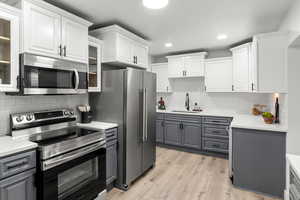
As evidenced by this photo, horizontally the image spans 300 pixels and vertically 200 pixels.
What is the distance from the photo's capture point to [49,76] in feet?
6.23

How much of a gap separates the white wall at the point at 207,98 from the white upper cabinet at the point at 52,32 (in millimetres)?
2974

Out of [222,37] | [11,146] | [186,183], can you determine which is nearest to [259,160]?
[186,183]

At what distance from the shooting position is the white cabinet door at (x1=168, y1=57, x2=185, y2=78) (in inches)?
167

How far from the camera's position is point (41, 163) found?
1.51 meters

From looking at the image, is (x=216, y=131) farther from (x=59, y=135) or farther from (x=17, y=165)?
(x=17, y=165)

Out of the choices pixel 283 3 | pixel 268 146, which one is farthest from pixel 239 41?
pixel 268 146

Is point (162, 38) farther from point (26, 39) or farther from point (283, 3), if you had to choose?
point (26, 39)

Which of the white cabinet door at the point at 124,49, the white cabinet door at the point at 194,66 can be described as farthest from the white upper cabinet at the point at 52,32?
the white cabinet door at the point at 194,66

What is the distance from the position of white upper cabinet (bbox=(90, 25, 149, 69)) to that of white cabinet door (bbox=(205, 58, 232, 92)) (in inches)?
78.0

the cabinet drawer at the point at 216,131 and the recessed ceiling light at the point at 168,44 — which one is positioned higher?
the recessed ceiling light at the point at 168,44

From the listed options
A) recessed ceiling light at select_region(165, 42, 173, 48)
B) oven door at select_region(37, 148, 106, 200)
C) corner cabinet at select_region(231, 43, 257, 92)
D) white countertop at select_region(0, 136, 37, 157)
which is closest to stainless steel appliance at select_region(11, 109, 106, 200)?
oven door at select_region(37, 148, 106, 200)

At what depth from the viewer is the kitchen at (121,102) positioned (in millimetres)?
1638

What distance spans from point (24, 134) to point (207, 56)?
13.5 feet

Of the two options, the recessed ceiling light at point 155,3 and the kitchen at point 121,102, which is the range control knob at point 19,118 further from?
the recessed ceiling light at point 155,3
